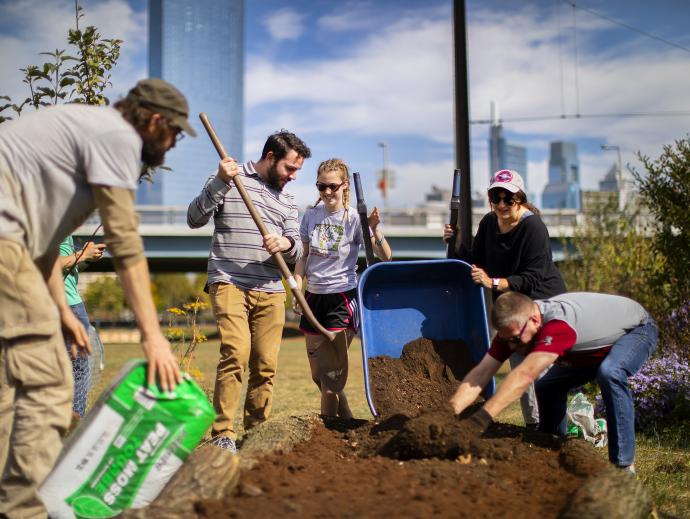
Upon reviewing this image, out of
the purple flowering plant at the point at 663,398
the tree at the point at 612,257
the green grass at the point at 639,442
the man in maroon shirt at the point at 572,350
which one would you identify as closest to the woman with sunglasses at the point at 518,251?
the man in maroon shirt at the point at 572,350

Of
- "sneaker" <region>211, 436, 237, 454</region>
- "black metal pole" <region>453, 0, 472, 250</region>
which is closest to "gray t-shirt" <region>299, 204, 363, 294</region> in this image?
"sneaker" <region>211, 436, 237, 454</region>

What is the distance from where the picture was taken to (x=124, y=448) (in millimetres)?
3172

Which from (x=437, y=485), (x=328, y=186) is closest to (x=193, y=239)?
(x=328, y=186)

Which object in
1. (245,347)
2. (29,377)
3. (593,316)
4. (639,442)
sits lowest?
(639,442)

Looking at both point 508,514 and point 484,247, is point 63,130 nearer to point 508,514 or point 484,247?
point 508,514

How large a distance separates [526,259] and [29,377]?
10.2 ft

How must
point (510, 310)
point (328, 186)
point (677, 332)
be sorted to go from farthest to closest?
point (677, 332), point (328, 186), point (510, 310)

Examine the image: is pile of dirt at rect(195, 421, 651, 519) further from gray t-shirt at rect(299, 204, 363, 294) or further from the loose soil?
gray t-shirt at rect(299, 204, 363, 294)

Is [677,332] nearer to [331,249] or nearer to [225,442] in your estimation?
[331,249]

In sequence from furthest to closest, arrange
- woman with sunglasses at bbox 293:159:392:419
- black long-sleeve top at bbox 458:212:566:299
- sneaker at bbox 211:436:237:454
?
woman with sunglasses at bbox 293:159:392:419, black long-sleeve top at bbox 458:212:566:299, sneaker at bbox 211:436:237:454

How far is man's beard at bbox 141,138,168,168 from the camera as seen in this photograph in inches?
125

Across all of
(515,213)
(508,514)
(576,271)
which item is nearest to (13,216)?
(508,514)

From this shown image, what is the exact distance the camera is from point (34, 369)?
118 inches

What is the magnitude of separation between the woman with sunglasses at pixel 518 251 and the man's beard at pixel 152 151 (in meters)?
2.33
